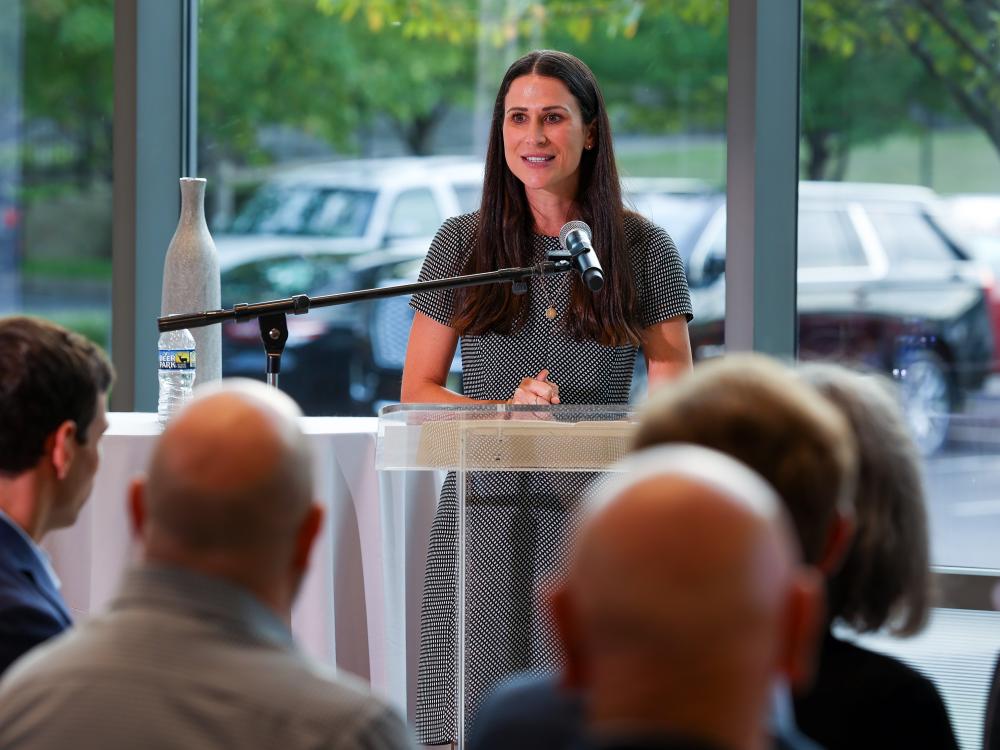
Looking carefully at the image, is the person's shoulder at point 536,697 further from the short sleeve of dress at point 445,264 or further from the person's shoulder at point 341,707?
the short sleeve of dress at point 445,264

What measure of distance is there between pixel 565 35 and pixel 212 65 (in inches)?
48.7

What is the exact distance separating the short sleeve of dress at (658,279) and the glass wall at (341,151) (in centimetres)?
157

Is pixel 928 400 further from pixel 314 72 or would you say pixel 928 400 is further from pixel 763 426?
pixel 763 426

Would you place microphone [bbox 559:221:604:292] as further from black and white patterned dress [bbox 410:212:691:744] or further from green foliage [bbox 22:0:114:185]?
green foliage [bbox 22:0:114:185]

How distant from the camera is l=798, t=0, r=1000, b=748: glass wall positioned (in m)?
3.83

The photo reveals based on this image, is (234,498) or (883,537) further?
(883,537)

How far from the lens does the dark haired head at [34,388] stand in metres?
1.88

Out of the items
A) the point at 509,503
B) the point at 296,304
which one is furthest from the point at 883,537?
the point at 296,304

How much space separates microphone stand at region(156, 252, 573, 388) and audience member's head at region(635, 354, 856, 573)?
145 centimetres

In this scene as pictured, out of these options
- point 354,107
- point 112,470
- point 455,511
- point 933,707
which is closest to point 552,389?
point 455,511

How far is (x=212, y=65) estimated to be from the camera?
4.68 metres

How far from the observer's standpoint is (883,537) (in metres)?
1.48

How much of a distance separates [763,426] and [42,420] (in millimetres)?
1135

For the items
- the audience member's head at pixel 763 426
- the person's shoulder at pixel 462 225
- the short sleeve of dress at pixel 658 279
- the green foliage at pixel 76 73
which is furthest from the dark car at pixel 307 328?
the audience member's head at pixel 763 426
